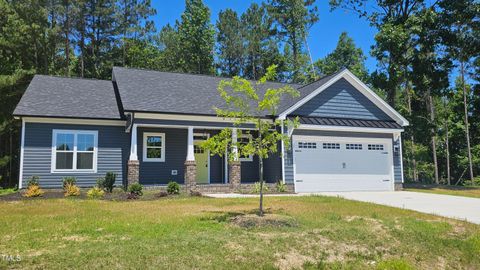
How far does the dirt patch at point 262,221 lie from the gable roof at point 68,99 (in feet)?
33.0

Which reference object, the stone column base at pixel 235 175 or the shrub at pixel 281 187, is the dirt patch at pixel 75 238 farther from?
the shrub at pixel 281 187

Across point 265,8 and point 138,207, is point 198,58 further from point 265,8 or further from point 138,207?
point 138,207

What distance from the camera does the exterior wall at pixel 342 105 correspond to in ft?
61.5

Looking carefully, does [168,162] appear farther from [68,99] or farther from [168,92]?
[68,99]

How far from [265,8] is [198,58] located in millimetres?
10025

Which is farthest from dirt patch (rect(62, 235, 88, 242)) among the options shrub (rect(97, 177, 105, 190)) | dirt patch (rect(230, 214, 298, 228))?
shrub (rect(97, 177, 105, 190))

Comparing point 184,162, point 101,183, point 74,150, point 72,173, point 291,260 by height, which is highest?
point 74,150

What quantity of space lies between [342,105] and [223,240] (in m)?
13.7

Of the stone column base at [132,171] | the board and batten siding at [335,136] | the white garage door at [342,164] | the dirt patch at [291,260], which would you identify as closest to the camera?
the dirt patch at [291,260]

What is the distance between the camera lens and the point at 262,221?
8.91m

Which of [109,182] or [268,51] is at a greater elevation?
[268,51]

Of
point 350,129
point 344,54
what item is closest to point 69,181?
point 350,129

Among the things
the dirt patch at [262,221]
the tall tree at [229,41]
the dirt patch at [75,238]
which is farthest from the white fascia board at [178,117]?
the tall tree at [229,41]

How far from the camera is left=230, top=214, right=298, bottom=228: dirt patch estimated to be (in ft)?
28.5
